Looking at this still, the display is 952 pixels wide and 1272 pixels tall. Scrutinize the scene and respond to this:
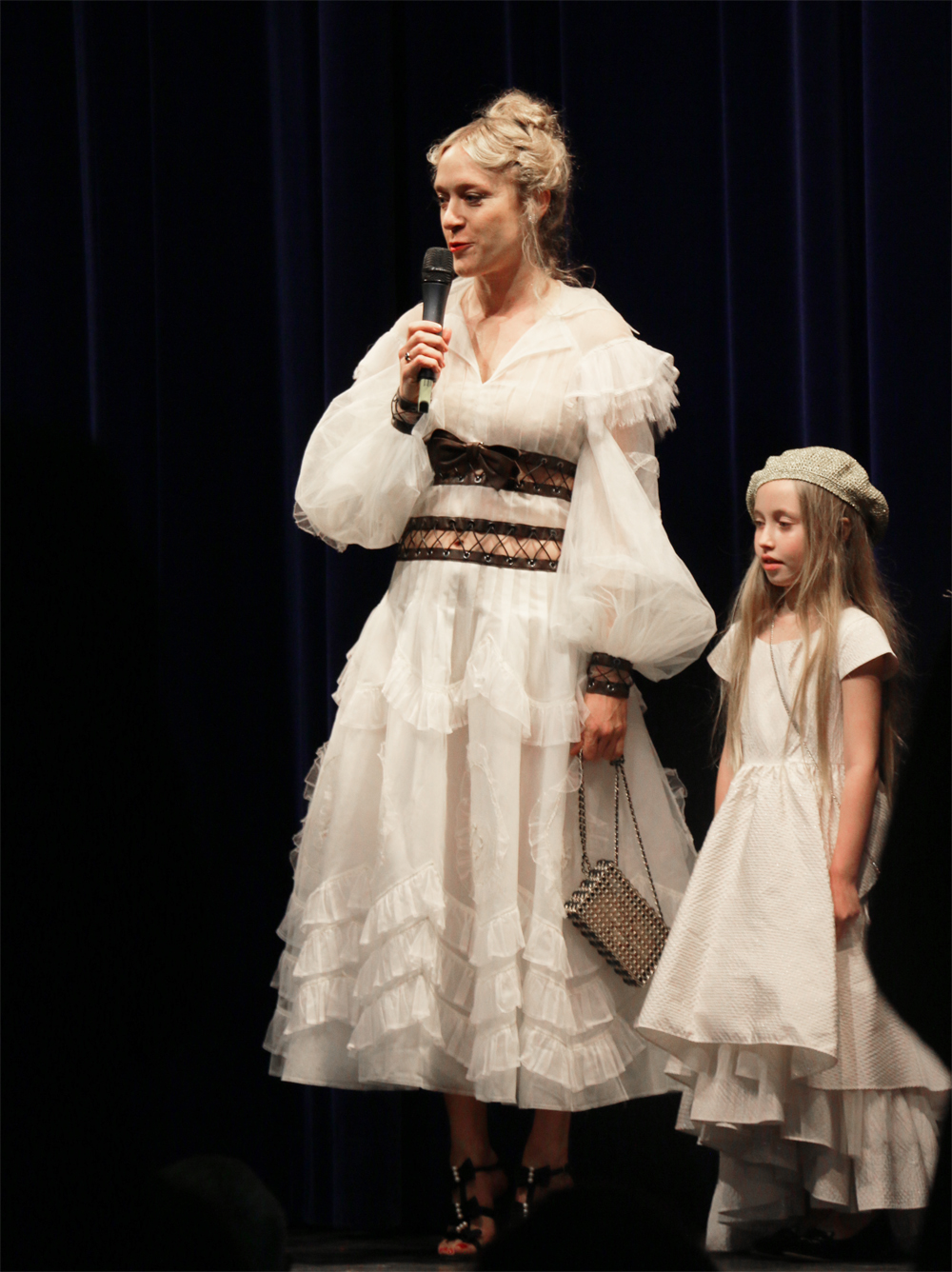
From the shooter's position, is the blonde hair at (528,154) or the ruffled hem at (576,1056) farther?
the blonde hair at (528,154)

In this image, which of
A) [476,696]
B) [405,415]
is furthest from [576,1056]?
[405,415]

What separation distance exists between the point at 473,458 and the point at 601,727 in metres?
0.52

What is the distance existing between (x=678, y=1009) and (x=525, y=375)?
3.58 ft

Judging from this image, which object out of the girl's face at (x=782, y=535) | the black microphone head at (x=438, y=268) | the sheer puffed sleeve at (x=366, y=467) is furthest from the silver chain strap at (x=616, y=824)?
the black microphone head at (x=438, y=268)

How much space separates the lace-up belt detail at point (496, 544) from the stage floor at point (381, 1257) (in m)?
1.19

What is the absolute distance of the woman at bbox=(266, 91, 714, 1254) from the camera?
2.21 meters

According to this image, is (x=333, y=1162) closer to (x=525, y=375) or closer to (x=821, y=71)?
(x=525, y=375)

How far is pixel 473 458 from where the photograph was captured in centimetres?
238

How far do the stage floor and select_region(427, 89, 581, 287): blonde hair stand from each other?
1.74 meters

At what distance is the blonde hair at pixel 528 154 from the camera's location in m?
2.38

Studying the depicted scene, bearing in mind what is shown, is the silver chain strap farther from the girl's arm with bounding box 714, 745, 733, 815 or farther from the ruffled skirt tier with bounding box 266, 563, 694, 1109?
the girl's arm with bounding box 714, 745, 733, 815

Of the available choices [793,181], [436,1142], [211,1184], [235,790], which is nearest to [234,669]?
[235,790]

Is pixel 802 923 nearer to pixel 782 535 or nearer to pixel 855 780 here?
pixel 855 780

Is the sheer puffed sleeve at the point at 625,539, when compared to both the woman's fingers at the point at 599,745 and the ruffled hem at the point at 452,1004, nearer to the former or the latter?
the woman's fingers at the point at 599,745
